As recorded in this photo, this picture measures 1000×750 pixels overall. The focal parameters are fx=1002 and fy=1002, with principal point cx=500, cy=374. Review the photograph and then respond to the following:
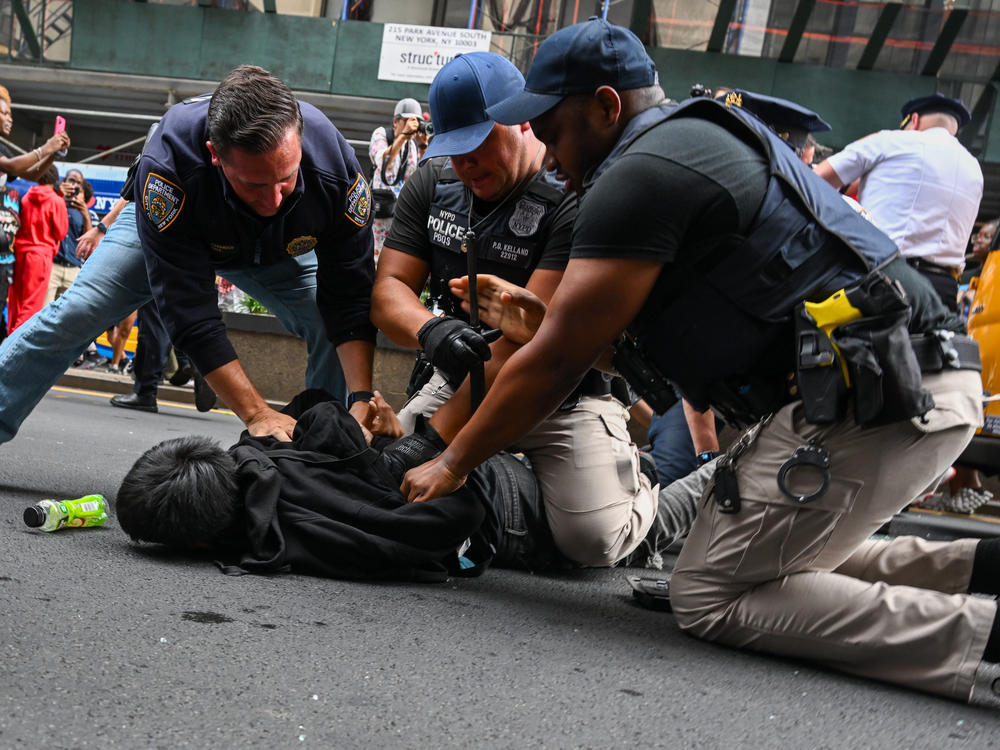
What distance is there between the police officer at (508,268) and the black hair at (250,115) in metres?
0.43

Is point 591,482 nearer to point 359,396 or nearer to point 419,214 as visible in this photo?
point 359,396

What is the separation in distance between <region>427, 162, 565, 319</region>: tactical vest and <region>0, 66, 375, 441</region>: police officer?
26 cm

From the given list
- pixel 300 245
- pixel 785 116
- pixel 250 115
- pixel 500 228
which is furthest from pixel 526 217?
pixel 785 116

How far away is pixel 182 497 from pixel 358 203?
1.12 metres

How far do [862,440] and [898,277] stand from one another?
356mm

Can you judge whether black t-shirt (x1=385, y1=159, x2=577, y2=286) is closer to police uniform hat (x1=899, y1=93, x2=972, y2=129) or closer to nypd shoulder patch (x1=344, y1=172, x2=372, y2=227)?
nypd shoulder patch (x1=344, y1=172, x2=372, y2=227)

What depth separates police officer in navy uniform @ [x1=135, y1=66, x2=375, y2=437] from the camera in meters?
2.58

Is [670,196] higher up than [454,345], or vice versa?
[670,196]

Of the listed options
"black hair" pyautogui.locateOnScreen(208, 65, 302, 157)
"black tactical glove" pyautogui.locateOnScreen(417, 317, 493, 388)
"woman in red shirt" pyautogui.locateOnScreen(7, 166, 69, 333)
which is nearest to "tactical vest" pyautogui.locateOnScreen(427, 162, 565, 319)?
"black tactical glove" pyautogui.locateOnScreen(417, 317, 493, 388)

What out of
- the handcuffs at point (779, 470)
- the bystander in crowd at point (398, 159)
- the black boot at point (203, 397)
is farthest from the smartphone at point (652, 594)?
the bystander in crowd at point (398, 159)

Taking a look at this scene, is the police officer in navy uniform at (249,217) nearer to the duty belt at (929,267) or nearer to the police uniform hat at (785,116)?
the police uniform hat at (785,116)

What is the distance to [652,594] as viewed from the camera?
97.6 inches

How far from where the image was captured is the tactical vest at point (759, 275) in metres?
2.01

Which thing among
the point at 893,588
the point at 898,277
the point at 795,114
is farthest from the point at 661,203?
the point at 795,114
